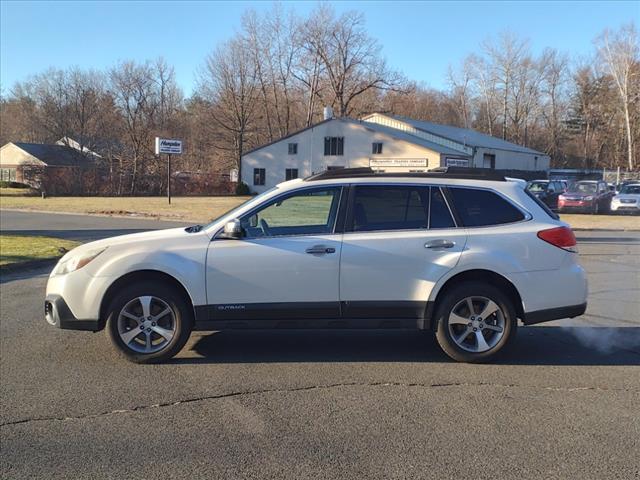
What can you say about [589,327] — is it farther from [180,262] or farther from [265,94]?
[265,94]

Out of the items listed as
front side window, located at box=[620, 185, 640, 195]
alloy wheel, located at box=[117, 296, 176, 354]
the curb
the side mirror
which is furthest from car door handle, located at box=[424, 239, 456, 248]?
front side window, located at box=[620, 185, 640, 195]

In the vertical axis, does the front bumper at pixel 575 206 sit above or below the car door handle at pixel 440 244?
above

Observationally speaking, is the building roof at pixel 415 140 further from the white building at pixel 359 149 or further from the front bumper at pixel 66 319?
the front bumper at pixel 66 319

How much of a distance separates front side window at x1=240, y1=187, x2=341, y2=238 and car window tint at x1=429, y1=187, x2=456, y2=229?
90cm

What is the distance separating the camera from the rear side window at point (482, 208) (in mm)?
5465

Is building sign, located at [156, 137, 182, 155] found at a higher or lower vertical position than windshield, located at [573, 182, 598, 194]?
higher

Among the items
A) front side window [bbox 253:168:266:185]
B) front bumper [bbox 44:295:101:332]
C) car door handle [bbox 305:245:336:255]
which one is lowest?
front bumper [bbox 44:295:101:332]

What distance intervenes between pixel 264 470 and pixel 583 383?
299cm

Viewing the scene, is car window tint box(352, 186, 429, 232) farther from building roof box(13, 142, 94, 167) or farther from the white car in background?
building roof box(13, 142, 94, 167)

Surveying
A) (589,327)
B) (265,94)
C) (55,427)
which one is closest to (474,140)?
(265,94)

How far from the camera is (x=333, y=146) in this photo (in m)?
53.5

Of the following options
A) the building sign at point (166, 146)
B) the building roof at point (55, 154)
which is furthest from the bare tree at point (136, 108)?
the building sign at point (166, 146)

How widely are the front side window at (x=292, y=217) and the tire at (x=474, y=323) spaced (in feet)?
4.34

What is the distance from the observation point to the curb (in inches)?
433
